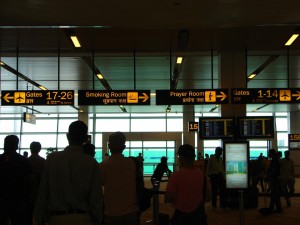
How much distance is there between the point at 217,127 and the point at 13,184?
886 cm

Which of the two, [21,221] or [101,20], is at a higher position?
[101,20]

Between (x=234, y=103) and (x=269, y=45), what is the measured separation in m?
1.96

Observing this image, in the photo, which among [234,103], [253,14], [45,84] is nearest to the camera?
[253,14]

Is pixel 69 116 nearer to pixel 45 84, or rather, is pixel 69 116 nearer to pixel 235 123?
pixel 45 84

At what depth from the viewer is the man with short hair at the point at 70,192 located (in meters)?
3.64

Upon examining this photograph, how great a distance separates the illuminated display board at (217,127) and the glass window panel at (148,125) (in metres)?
22.2

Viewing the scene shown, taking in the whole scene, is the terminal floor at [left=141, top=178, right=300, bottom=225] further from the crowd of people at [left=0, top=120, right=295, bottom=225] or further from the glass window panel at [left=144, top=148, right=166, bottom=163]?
the glass window panel at [left=144, top=148, right=166, bottom=163]

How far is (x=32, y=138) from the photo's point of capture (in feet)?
121

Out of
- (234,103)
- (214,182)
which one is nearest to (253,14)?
(234,103)

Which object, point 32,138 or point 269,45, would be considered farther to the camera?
point 32,138

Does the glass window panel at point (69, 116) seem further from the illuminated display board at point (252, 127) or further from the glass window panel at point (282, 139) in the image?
the illuminated display board at point (252, 127)

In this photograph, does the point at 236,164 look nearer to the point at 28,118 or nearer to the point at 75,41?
the point at 75,41

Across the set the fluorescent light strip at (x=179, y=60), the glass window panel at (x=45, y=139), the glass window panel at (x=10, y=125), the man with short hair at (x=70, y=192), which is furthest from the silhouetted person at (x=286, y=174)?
the glass window panel at (x=10, y=125)

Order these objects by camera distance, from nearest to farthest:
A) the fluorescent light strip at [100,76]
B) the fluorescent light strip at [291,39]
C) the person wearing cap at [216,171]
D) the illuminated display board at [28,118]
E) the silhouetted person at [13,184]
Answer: the silhouetted person at [13,184], the fluorescent light strip at [291,39], the person wearing cap at [216,171], the fluorescent light strip at [100,76], the illuminated display board at [28,118]
